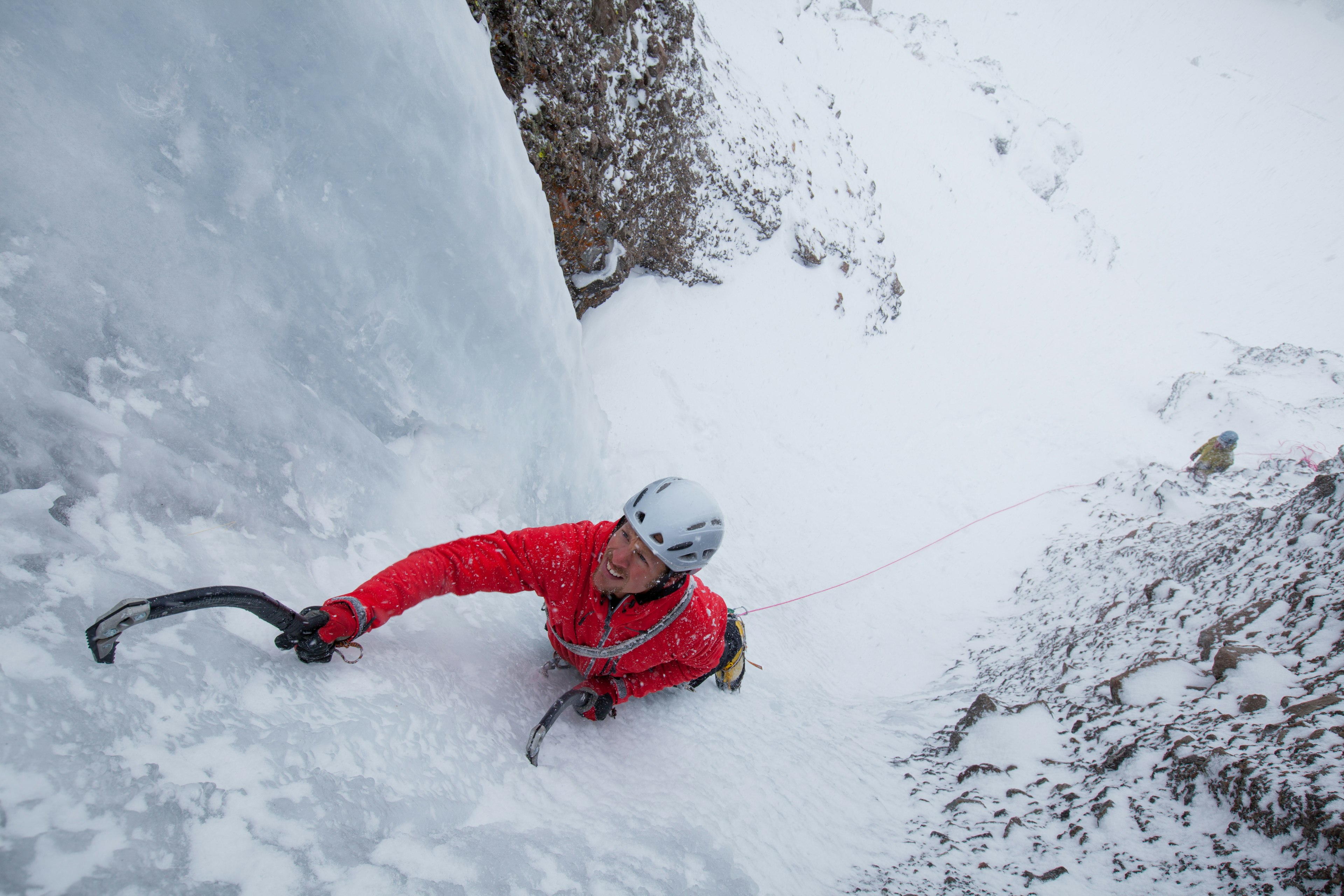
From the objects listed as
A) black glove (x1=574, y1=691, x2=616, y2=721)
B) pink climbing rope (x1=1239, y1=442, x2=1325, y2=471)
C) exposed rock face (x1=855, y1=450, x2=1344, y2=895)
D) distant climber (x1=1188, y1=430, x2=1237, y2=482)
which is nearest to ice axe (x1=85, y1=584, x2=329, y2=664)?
black glove (x1=574, y1=691, x2=616, y2=721)

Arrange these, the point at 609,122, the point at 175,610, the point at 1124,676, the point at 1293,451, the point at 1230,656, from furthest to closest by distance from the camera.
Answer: the point at 1293,451 < the point at 609,122 < the point at 1124,676 < the point at 1230,656 < the point at 175,610

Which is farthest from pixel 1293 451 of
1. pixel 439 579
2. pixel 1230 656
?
pixel 439 579

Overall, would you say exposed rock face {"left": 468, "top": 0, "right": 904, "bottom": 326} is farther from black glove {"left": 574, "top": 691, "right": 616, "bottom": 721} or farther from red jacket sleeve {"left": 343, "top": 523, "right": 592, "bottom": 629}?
black glove {"left": 574, "top": 691, "right": 616, "bottom": 721}

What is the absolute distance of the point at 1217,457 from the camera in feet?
28.5

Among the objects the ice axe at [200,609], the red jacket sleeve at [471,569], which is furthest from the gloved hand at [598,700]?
the ice axe at [200,609]

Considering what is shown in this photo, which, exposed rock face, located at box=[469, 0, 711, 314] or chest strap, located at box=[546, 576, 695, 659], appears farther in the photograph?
exposed rock face, located at box=[469, 0, 711, 314]

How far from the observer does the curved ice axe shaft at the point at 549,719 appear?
2361 mm

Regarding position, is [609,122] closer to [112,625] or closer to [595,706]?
[595,706]

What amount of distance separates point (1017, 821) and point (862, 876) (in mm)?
863

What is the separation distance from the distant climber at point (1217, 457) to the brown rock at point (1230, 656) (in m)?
7.07

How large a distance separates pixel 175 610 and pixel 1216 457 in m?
12.2

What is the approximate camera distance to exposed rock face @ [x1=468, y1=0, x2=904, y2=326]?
5.32 metres

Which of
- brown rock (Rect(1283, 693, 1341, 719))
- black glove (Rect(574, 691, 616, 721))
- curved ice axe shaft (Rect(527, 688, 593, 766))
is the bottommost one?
black glove (Rect(574, 691, 616, 721))

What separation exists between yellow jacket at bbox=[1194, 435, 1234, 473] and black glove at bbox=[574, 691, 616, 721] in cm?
1038
